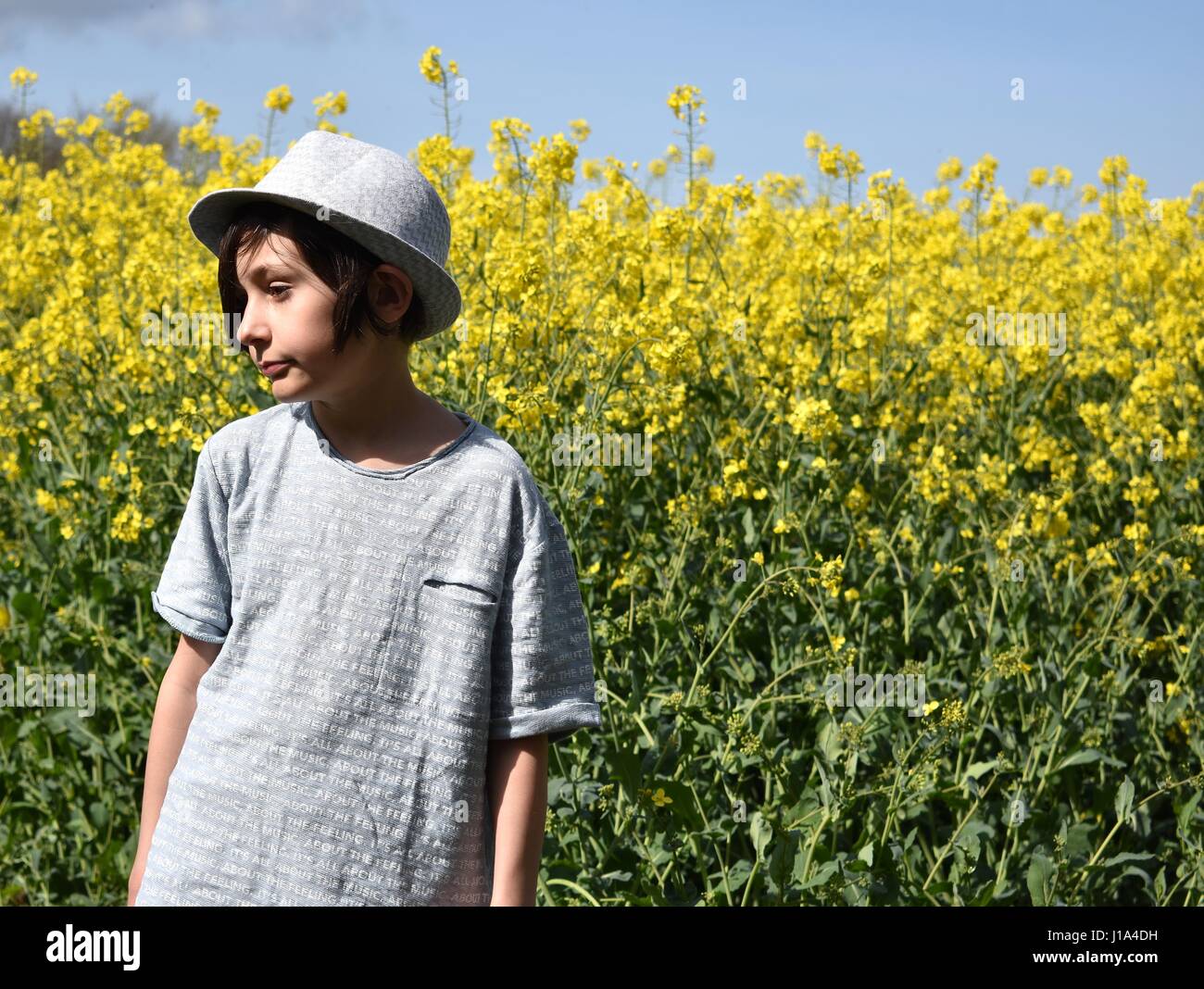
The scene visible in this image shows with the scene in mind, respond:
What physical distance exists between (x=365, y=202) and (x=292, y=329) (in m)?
0.15

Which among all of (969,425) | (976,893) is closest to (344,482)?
(976,893)

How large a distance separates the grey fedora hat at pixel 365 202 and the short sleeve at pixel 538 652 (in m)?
0.27

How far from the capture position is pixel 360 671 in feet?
4.68

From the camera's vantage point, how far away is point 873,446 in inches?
153

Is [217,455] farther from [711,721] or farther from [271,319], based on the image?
[711,721]

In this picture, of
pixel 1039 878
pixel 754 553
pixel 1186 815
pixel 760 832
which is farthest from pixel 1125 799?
pixel 754 553

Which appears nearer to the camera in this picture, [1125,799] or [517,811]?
[517,811]

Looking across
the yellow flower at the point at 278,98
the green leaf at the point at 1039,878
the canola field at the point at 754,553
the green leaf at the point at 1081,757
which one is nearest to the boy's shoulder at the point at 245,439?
the canola field at the point at 754,553

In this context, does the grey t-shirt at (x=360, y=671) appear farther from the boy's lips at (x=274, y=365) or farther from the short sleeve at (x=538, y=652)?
the boy's lips at (x=274, y=365)

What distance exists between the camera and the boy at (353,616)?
4.63ft

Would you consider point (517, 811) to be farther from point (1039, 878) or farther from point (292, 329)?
point (1039, 878)

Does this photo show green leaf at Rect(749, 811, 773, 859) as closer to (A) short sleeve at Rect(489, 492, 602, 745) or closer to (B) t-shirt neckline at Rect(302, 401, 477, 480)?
(A) short sleeve at Rect(489, 492, 602, 745)

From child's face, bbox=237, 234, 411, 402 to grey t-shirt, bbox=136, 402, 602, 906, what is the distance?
0.33 feet

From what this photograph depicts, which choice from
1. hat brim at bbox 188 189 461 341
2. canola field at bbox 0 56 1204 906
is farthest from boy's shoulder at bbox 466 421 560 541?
canola field at bbox 0 56 1204 906
